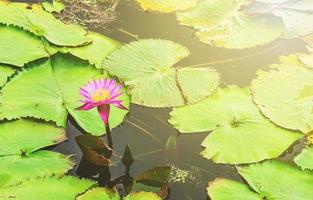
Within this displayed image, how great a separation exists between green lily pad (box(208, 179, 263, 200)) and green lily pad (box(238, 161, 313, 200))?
3cm

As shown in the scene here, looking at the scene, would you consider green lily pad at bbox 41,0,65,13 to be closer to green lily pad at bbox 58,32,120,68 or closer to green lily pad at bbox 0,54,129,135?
green lily pad at bbox 58,32,120,68

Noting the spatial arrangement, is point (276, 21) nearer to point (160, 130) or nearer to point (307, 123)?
point (307, 123)

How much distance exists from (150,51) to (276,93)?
637mm

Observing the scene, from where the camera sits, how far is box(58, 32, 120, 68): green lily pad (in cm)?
209

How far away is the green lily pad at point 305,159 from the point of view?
1.62 meters

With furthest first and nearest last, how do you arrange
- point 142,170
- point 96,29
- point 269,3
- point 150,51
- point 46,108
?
point 269,3, point 96,29, point 150,51, point 46,108, point 142,170

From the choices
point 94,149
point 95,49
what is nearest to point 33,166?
point 94,149

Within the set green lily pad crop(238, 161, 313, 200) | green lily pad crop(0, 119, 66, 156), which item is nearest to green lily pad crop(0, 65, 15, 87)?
green lily pad crop(0, 119, 66, 156)

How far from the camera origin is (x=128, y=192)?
1503 millimetres

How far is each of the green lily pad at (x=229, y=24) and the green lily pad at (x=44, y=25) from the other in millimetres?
620

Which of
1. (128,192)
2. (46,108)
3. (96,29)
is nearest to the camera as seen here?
(128,192)

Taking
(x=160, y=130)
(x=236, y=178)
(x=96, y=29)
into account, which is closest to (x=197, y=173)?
(x=236, y=178)

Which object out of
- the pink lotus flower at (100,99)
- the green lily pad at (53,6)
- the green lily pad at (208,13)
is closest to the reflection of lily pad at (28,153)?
the pink lotus flower at (100,99)

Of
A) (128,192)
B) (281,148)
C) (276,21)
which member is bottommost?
(128,192)
